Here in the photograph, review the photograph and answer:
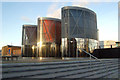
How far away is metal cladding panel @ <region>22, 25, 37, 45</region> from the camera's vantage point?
Result: 41312 mm

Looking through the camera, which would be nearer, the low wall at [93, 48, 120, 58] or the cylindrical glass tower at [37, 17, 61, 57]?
the low wall at [93, 48, 120, 58]

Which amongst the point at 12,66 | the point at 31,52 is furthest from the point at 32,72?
the point at 31,52

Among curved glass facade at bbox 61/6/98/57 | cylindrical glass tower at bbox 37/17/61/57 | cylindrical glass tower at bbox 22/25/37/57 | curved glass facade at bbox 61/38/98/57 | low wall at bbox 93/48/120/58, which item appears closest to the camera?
low wall at bbox 93/48/120/58

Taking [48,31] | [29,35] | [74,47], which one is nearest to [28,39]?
[29,35]

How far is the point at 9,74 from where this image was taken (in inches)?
225

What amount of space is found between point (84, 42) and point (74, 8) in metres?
7.23

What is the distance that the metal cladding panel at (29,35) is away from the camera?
136ft

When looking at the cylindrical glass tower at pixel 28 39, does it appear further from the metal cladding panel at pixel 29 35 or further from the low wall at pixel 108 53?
the low wall at pixel 108 53

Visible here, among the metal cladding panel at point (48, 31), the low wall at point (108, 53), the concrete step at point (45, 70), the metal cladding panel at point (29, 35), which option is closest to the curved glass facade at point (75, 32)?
the low wall at point (108, 53)

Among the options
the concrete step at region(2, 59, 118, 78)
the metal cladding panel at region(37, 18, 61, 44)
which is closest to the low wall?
the metal cladding panel at region(37, 18, 61, 44)

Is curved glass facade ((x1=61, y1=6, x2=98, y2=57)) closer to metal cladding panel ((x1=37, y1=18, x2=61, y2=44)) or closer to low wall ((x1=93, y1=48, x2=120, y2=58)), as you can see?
low wall ((x1=93, y1=48, x2=120, y2=58))

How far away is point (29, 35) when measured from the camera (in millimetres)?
41656

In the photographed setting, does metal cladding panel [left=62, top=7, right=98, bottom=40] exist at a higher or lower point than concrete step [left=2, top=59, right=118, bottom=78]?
higher

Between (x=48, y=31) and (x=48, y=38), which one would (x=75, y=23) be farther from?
(x=48, y=38)
